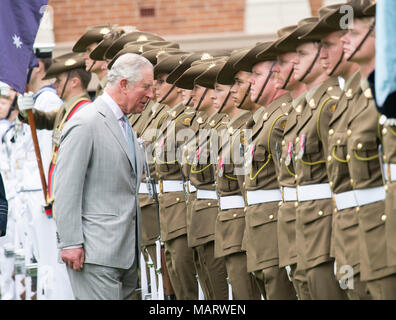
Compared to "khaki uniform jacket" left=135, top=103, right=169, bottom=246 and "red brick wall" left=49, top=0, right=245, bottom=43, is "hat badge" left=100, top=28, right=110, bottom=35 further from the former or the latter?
"red brick wall" left=49, top=0, right=245, bottom=43

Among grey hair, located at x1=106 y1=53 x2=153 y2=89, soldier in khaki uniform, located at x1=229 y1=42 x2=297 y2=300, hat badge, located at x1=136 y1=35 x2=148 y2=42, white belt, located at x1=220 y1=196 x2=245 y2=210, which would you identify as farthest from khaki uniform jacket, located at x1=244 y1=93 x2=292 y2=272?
hat badge, located at x1=136 y1=35 x2=148 y2=42

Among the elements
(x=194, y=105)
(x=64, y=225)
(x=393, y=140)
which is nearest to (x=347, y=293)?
(x=393, y=140)

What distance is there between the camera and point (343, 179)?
6543mm

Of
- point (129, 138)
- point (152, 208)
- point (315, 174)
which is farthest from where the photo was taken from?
point (152, 208)

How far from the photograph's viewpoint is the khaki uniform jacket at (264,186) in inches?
306

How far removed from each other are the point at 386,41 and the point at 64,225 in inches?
101

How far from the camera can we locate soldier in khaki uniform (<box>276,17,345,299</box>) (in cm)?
693

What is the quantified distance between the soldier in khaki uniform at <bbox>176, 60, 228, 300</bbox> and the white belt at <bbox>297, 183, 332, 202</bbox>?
2.03m

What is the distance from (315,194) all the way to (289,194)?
382mm

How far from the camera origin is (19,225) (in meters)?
12.1

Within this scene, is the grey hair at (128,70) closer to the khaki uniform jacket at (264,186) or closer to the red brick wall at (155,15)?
the khaki uniform jacket at (264,186)

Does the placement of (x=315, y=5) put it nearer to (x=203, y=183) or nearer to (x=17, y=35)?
(x=203, y=183)

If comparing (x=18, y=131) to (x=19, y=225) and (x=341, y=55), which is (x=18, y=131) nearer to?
(x=19, y=225)

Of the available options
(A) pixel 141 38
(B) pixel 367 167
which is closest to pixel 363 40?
(B) pixel 367 167
